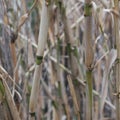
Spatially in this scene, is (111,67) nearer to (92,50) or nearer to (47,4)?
(92,50)

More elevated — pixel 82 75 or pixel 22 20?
pixel 22 20

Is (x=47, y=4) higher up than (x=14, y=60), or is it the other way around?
(x=47, y=4)

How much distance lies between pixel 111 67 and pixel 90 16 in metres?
0.15

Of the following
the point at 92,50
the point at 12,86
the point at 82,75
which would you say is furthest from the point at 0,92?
the point at 82,75

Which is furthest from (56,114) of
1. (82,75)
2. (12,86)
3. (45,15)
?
(45,15)

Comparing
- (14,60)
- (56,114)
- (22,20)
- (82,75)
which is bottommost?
(56,114)

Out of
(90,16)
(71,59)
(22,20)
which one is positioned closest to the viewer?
(90,16)

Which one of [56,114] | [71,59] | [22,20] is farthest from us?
[56,114]

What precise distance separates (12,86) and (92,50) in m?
0.26

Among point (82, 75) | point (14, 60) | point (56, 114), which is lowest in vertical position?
point (56, 114)

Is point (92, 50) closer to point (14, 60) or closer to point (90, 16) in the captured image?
point (90, 16)

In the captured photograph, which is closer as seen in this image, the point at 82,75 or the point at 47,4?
the point at 47,4

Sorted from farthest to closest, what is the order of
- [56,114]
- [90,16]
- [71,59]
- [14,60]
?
1. [56,114]
2. [71,59]
3. [14,60]
4. [90,16]

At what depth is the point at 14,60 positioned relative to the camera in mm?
820
